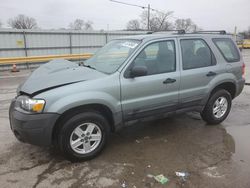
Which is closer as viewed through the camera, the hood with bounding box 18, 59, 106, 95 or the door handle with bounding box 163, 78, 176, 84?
the hood with bounding box 18, 59, 106, 95

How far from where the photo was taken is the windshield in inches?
146

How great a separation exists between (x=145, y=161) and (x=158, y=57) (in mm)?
1754

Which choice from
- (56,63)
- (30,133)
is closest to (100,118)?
(30,133)

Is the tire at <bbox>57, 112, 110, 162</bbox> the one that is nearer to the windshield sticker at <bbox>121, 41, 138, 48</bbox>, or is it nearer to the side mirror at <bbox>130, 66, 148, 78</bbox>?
the side mirror at <bbox>130, 66, 148, 78</bbox>

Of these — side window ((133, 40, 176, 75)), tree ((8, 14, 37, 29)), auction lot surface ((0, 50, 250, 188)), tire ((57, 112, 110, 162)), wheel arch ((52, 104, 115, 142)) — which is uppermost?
tree ((8, 14, 37, 29))

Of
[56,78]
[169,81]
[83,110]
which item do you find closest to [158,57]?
[169,81]

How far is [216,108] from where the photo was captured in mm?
4852

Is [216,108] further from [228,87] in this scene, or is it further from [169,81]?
[169,81]

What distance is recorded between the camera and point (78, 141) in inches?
133

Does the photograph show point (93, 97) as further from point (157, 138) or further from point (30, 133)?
point (157, 138)

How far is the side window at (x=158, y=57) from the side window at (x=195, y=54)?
9.7 inches

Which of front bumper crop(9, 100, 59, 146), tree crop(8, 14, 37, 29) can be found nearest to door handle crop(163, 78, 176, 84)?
front bumper crop(9, 100, 59, 146)

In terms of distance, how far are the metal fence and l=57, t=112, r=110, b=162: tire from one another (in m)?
13.0

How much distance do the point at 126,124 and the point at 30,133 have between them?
146cm
